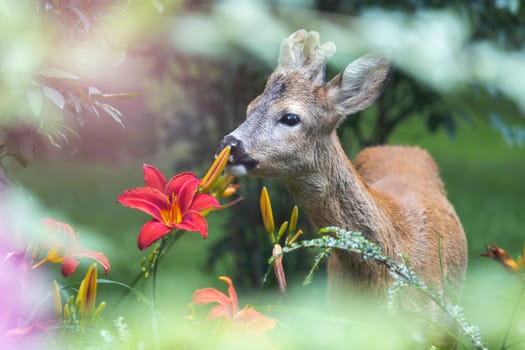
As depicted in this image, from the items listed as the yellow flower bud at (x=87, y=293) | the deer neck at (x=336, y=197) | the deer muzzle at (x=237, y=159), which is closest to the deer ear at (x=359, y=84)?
the deer neck at (x=336, y=197)

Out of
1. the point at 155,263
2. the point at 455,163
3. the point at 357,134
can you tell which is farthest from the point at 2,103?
the point at 455,163

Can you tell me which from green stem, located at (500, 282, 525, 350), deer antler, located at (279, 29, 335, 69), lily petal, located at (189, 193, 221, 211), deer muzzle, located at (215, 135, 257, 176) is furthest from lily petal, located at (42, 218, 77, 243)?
deer antler, located at (279, 29, 335, 69)

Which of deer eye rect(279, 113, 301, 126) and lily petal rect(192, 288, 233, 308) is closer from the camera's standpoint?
lily petal rect(192, 288, 233, 308)

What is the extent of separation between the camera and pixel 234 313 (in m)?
1.24

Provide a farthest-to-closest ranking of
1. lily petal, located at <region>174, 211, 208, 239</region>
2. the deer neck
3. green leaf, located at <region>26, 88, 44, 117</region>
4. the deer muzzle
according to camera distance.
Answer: the deer neck, the deer muzzle, lily petal, located at <region>174, 211, 208, 239</region>, green leaf, located at <region>26, 88, 44, 117</region>

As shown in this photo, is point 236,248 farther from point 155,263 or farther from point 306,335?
point 306,335

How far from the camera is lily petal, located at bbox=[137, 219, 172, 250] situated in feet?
4.16

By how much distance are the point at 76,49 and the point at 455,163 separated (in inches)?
253

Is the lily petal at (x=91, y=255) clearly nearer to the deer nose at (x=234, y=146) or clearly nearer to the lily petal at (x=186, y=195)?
the lily petal at (x=186, y=195)

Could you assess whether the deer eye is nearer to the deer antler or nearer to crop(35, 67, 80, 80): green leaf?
the deer antler

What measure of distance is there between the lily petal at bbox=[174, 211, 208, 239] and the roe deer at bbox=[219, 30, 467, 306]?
0.48 meters

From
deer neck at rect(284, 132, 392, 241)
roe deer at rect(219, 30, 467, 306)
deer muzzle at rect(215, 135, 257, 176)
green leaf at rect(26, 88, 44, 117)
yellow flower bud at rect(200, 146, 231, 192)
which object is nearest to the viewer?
green leaf at rect(26, 88, 44, 117)

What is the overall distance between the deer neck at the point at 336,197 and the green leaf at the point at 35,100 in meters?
0.92

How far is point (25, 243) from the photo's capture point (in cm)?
122
